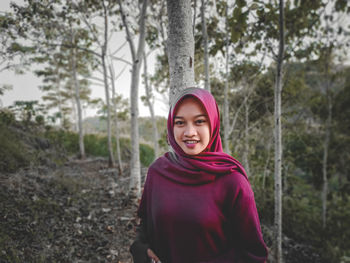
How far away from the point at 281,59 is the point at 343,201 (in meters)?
13.7

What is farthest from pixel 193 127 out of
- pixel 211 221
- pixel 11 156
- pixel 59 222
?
pixel 11 156

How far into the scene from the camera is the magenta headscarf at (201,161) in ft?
3.50

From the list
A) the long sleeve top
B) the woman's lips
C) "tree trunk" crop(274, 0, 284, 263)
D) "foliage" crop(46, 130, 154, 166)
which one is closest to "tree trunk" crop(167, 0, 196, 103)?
the woman's lips

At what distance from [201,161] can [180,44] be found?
111cm

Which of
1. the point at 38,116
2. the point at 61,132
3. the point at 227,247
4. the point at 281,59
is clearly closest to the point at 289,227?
the point at 281,59

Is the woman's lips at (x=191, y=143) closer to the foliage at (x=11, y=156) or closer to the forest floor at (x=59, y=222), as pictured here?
the forest floor at (x=59, y=222)

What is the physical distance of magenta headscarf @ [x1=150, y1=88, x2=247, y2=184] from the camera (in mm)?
1066

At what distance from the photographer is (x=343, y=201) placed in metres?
11.3

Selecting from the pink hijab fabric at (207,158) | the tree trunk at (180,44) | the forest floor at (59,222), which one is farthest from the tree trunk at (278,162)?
the forest floor at (59,222)

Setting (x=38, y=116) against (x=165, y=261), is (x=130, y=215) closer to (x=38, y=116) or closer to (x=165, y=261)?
(x=165, y=261)

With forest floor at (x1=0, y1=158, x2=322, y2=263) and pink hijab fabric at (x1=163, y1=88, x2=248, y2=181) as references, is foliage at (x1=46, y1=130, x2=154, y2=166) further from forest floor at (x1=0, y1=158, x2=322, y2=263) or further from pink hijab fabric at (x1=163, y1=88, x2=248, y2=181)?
pink hijab fabric at (x1=163, y1=88, x2=248, y2=181)

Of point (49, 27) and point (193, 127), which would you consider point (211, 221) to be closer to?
point (193, 127)

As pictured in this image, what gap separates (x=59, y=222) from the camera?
3.29 metres

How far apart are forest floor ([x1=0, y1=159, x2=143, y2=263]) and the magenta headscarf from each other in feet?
8.35
